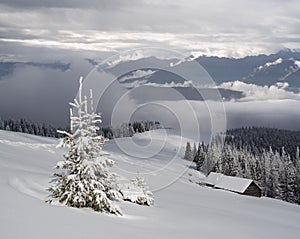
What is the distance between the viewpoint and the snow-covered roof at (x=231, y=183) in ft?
241

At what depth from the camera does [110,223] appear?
14.5 m

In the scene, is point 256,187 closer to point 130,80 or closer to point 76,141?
point 130,80

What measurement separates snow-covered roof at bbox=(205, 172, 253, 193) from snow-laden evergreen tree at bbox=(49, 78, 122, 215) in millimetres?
59246

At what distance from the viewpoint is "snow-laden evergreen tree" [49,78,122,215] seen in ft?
51.5

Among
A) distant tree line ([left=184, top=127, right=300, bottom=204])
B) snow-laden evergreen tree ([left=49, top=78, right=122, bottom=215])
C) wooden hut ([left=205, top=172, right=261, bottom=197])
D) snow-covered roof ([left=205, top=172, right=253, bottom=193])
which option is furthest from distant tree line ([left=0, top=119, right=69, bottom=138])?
snow-laden evergreen tree ([left=49, top=78, right=122, bottom=215])

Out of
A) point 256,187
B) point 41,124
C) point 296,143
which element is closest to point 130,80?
point 256,187

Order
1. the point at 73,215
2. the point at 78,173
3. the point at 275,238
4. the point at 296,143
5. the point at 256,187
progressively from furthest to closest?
the point at 296,143 < the point at 256,187 < the point at 275,238 < the point at 78,173 < the point at 73,215

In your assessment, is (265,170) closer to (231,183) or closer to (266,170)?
(266,170)

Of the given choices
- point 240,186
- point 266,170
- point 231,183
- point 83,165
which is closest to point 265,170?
point 266,170

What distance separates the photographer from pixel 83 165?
51.5ft

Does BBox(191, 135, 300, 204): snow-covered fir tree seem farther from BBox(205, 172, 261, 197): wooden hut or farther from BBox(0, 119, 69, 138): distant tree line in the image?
BBox(0, 119, 69, 138): distant tree line

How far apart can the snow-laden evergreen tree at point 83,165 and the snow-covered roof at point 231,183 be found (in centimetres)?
5925

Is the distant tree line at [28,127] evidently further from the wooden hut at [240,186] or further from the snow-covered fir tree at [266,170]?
the wooden hut at [240,186]

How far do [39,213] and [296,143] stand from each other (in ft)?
594
